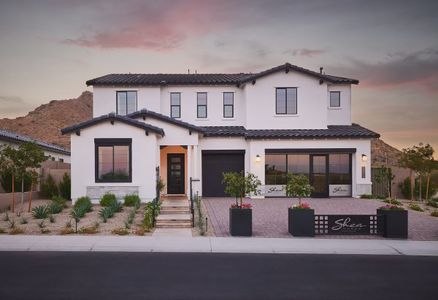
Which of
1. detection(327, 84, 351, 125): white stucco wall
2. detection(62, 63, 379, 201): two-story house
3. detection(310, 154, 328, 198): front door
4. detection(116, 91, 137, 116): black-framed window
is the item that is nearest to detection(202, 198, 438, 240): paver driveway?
detection(310, 154, 328, 198): front door

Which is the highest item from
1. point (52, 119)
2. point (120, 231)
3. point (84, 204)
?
point (52, 119)

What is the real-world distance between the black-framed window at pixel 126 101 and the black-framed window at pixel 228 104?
6.25m

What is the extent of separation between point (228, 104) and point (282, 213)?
39.0 feet

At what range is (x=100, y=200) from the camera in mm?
23062

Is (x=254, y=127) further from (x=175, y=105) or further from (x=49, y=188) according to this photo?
(x=49, y=188)

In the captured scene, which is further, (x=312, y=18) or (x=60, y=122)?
(x=60, y=122)

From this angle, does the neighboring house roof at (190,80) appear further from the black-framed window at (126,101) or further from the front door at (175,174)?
the front door at (175,174)

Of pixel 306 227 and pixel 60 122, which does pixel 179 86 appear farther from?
pixel 60 122

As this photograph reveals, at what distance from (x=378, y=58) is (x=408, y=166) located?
7178 millimetres

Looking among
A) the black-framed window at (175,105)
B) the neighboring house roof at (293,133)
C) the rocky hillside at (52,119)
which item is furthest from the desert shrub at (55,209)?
the rocky hillside at (52,119)

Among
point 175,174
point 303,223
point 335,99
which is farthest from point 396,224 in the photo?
point 335,99

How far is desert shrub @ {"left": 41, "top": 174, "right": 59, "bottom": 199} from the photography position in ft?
89.3

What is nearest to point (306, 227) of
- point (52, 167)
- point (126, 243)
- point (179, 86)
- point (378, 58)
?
point (126, 243)

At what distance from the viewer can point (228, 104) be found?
101 ft
